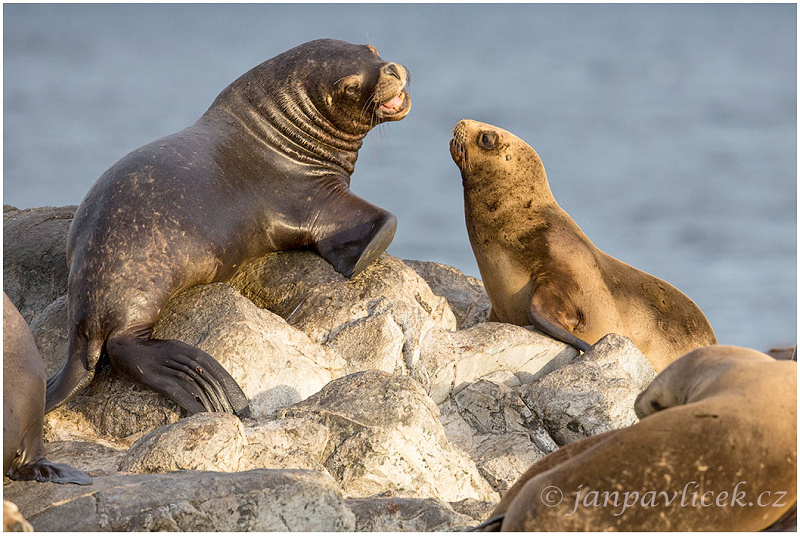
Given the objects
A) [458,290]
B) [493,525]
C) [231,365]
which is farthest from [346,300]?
[493,525]

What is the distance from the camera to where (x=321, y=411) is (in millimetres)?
5992

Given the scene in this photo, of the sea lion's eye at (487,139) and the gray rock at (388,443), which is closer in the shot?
the gray rock at (388,443)

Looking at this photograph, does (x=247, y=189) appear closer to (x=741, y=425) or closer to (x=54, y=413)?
(x=54, y=413)

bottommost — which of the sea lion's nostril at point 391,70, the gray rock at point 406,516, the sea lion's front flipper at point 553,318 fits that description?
the gray rock at point 406,516

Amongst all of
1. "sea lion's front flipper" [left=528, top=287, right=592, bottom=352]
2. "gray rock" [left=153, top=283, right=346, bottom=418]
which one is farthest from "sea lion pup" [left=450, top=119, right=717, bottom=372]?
"gray rock" [left=153, top=283, right=346, bottom=418]

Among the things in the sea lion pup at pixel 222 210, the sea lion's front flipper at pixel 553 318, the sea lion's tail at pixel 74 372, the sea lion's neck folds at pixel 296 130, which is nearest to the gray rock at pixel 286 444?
the sea lion pup at pixel 222 210

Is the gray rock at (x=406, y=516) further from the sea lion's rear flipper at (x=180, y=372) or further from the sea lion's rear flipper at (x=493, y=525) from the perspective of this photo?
the sea lion's rear flipper at (x=180, y=372)

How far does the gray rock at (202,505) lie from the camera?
176 inches

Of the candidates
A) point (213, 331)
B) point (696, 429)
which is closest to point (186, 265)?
point (213, 331)

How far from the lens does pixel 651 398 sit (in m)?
5.08

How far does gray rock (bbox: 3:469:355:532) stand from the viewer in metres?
4.47

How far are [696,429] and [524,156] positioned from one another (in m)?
6.34

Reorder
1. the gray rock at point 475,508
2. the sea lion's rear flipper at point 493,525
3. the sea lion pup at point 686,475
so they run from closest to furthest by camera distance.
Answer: the sea lion pup at point 686,475 → the sea lion's rear flipper at point 493,525 → the gray rock at point 475,508

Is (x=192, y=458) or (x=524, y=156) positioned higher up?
(x=524, y=156)
